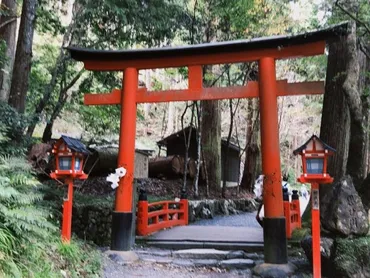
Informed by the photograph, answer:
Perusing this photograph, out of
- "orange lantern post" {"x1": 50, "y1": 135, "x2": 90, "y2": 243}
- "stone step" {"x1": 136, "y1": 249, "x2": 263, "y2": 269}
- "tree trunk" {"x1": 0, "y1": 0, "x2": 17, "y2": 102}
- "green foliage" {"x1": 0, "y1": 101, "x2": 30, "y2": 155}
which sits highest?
"tree trunk" {"x1": 0, "y1": 0, "x2": 17, "y2": 102}

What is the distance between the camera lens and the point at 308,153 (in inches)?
202

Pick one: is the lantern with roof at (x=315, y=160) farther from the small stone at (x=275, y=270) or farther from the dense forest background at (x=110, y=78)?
the small stone at (x=275, y=270)

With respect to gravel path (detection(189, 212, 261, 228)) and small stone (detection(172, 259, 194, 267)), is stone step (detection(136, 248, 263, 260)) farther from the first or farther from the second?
gravel path (detection(189, 212, 261, 228))

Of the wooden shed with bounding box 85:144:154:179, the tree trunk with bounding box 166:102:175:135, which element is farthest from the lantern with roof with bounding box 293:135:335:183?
the tree trunk with bounding box 166:102:175:135

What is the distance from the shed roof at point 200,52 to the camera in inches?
235

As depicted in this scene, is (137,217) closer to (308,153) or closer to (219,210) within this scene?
(308,153)

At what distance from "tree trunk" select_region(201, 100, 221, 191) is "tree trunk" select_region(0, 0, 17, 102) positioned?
290 inches

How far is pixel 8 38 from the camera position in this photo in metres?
9.84

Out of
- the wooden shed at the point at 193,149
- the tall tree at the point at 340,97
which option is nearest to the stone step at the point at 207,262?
the tall tree at the point at 340,97

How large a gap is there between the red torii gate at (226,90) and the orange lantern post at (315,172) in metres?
0.83

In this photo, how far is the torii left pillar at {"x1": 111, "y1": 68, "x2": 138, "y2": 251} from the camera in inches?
258

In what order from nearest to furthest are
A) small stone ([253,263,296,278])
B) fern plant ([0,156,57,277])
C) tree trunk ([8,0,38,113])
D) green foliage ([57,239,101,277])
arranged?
fern plant ([0,156,57,277]), green foliage ([57,239,101,277]), small stone ([253,263,296,278]), tree trunk ([8,0,38,113])

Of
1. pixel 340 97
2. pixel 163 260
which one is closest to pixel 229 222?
pixel 163 260

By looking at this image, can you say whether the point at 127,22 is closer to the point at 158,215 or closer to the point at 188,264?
the point at 158,215
